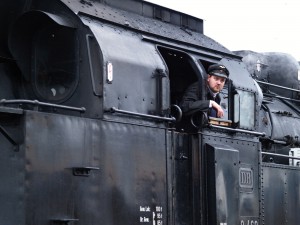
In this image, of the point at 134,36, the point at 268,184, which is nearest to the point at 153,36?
the point at 134,36

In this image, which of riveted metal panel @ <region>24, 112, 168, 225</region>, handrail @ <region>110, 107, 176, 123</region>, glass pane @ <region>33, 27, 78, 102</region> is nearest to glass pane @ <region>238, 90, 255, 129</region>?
handrail @ <region>110, 107, 176, 123</region>

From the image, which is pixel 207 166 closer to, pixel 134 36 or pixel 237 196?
pixel 237 196

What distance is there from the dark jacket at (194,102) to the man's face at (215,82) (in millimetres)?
71

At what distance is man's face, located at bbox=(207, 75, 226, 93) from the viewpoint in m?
7.98

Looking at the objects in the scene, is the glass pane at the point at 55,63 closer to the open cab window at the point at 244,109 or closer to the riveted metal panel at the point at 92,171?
the riveted metal panel at the point at 92,171

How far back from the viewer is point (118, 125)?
6.64m

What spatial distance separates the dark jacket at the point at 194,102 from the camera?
308 inches

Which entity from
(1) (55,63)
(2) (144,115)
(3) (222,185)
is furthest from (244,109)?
(1) (55,63)

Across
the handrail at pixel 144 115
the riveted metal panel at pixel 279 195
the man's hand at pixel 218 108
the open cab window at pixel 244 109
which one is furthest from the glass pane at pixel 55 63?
the riveted metal panel at pixel 279 195

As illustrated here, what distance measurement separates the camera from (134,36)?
290 inches

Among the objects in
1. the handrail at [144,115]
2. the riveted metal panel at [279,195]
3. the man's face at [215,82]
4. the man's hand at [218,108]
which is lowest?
the riveted metal panel at [279,195]

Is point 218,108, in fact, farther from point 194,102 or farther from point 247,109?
point 247,109

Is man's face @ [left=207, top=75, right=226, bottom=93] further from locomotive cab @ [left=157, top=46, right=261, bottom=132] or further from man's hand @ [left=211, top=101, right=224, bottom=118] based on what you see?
man's hand @ [left=211, top=101, right=224, bottom=118]

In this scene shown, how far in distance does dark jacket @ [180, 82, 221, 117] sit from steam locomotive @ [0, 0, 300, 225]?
10cm
